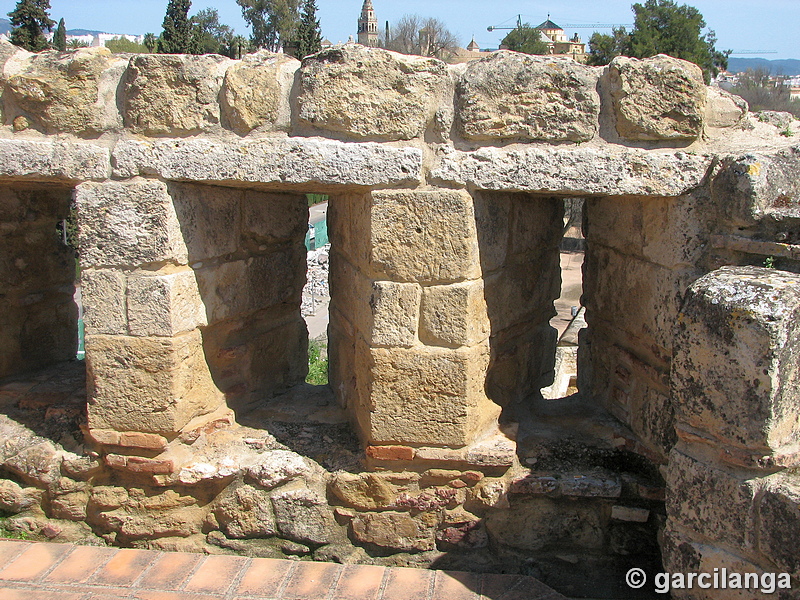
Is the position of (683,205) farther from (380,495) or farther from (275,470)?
(275,470)

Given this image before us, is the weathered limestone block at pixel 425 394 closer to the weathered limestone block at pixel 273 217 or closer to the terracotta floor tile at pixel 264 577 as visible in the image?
the terracotta floor tile at pixel 264 577

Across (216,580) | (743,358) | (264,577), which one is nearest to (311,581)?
(264,577)

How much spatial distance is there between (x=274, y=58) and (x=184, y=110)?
39cm

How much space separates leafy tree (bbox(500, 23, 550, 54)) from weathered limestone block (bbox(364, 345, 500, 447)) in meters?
39.7

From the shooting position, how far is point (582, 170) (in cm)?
243

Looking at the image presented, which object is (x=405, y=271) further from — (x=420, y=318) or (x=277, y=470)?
(x=277, y=470)

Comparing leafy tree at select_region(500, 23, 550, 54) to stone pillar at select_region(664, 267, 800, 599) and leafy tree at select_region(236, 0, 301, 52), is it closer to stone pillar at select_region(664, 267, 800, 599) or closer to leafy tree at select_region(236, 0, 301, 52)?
leafy tree at select_region(236, 0, 301, 52)

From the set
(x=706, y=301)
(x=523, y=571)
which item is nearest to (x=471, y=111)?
(x=706, y=301)

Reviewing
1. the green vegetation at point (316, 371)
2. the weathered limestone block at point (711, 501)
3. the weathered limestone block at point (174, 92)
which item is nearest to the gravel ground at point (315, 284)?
the green vegetation at point (316, 371)

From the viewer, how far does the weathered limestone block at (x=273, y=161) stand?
2465 mm

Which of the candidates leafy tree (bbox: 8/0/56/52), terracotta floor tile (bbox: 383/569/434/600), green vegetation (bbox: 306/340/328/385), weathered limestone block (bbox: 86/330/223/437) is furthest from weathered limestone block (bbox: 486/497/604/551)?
leafy tree (bbox: 8/0/56/52)

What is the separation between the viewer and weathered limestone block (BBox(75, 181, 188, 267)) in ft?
8.49

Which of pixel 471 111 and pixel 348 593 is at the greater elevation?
pixel 471 111

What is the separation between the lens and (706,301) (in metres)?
1.96
